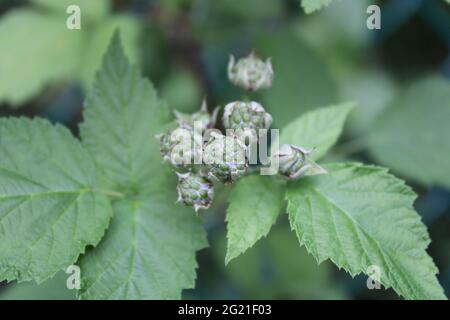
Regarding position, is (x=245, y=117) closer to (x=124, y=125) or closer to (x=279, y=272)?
(x=124, y=125)

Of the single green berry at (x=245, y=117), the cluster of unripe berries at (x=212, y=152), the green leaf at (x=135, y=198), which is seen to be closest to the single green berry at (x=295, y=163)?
the cluster of unripe berries at (x=212, y=152)

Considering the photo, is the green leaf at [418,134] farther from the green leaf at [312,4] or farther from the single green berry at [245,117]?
the green leaf at [312,4]

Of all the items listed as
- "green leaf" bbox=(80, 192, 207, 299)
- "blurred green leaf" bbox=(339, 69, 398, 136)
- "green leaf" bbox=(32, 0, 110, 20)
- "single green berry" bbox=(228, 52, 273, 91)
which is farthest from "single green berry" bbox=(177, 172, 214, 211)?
"blurred green leaf" bbox=(339, 69, 398, 136)

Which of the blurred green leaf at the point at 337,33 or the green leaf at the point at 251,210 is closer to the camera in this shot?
the green leaf at the point at 251,210

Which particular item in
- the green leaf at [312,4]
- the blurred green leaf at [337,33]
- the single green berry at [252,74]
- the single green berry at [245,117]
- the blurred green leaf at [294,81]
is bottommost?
the single green berry at [245,117]

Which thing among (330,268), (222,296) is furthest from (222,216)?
(330,268)

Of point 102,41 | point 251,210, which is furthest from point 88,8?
point 251,210

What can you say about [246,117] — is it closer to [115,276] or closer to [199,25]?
[115,276]
